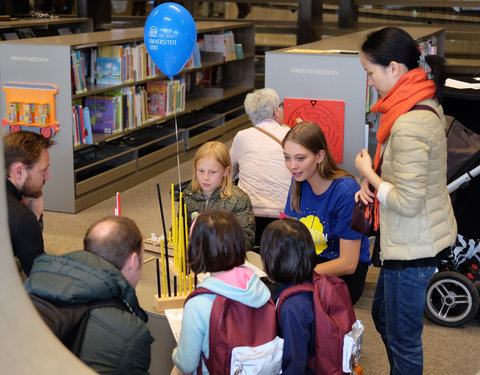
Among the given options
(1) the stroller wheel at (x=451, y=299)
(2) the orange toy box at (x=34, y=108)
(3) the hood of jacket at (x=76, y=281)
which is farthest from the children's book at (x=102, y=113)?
(3) the hood of jacket at (x=76, y=281)

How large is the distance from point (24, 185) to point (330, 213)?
145cm

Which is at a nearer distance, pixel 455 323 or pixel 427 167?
pixel 427 167

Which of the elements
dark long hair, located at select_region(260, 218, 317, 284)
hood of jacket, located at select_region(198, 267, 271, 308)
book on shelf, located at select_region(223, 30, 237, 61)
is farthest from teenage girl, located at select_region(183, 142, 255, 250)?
book on shelf, located at select_region(223, 30, 237, 61)

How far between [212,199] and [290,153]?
1.86ft

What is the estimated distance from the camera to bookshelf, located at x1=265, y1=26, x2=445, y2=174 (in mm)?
4434

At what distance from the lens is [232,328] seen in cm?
203

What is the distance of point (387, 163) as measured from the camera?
2.26 m

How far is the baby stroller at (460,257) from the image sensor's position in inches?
135

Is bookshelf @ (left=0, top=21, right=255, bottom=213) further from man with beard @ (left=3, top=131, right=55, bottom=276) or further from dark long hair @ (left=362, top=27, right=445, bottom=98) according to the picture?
dark long hair @ (left=362, top=27, right=445, bottom=98)

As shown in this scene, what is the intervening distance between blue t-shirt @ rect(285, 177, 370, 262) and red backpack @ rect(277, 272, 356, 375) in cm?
85

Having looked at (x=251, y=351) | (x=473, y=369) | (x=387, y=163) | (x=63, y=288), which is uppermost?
(x=387, y=163)

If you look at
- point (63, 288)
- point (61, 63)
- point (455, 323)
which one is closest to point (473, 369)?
point (455, 323)

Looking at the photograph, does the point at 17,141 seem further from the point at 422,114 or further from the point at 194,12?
the point at 194,12

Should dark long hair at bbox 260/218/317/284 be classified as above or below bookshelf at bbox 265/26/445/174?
below
